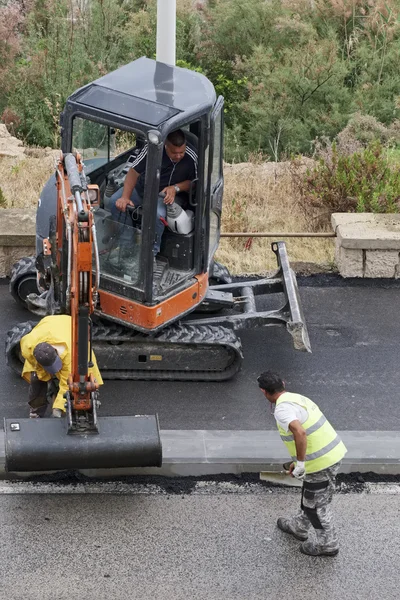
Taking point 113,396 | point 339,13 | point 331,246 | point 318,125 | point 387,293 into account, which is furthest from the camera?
point 339,13

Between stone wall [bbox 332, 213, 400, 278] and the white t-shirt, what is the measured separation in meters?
4.51

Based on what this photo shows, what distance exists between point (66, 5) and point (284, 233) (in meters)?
9.23

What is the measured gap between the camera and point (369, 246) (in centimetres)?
1026

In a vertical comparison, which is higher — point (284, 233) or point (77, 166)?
point (77, 166)

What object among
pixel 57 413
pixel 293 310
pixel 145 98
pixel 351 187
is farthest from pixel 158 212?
pixel 351 187

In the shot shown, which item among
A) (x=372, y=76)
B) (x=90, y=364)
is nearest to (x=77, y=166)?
(x=90, y=364)

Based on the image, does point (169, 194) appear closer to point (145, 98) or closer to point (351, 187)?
point (145, 98)

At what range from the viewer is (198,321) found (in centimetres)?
858

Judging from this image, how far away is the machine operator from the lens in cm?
772

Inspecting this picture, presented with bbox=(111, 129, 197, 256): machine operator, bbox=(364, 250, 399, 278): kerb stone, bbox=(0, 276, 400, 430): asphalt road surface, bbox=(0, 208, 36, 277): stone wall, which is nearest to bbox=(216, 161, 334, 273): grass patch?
bbox=(364, 250, 399, 278): kerb stone

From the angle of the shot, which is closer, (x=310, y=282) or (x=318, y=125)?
(x=310, y=282)

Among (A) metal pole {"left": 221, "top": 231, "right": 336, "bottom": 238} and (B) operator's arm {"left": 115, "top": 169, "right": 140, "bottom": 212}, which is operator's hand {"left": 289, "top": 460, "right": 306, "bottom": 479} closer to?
(B) operator's arm {"left": 115, "top": 169, "right": 140, "bottom": 212}

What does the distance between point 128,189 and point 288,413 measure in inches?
105

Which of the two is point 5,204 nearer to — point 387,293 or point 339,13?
point 387,293
